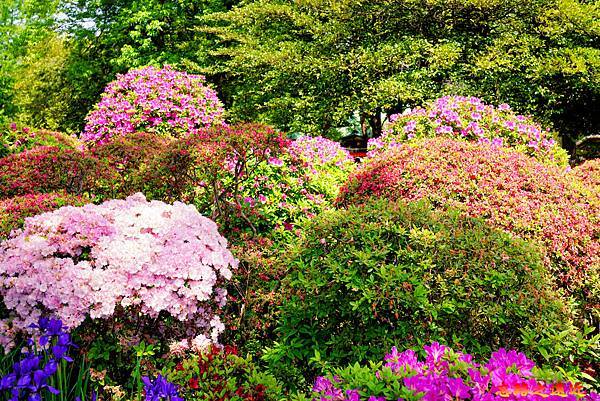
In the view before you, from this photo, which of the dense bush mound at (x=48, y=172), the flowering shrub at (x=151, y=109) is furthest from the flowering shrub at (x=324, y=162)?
the flowering shrub at (x=151, y=109)

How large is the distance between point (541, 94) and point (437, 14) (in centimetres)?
286

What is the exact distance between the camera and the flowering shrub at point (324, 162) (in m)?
5.59

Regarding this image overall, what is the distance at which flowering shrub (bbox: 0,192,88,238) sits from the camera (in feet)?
11.3

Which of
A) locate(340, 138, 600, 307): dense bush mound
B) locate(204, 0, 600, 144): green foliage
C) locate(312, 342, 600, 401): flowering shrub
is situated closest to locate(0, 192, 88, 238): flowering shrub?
locate(340, 138, 600, 307): dense bush mound

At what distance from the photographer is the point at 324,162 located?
6469 mm

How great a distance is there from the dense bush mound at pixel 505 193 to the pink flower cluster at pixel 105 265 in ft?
5.56

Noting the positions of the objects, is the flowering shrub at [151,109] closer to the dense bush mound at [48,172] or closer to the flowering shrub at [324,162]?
the flowering shrub at [324,162]

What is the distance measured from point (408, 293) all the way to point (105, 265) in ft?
5.67

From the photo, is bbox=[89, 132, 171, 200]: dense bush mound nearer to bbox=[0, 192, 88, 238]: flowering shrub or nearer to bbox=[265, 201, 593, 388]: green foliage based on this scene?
bbox=[0, 192, 88, 238]: flowering shrub

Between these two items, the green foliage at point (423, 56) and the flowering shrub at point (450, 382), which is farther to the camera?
the green foliage at point (423, 56)

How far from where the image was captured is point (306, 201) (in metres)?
5.30

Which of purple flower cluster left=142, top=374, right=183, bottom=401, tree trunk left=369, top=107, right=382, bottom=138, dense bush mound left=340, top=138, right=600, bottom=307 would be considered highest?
purple flower cluster left=142, top=374, right=183, bottom=401

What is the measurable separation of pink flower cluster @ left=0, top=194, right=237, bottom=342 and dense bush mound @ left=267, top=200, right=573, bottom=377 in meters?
0.60

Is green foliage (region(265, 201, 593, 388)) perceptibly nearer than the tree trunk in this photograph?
Yes
